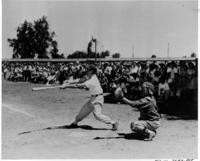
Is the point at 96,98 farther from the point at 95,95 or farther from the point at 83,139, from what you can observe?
the point at 83,139

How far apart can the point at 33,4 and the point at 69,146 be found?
15.0ft

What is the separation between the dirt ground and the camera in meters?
6.48

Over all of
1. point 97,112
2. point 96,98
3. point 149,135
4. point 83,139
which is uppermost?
point 96,98

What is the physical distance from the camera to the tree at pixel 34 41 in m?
39.1

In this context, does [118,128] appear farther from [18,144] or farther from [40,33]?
[40,33]

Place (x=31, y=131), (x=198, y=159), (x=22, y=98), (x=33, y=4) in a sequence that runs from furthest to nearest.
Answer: (x=22, y=98), (x=33, y=4), (x=31, y=131), (x=198, y=159)

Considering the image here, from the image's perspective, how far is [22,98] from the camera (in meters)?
14.6

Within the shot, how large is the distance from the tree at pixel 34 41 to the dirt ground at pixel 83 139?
27858 mm

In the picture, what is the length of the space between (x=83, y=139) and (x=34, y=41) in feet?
116

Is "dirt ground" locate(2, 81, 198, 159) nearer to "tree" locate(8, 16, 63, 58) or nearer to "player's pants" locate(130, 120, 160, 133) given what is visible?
"player's pants" locate(130, 120, 160, 133)

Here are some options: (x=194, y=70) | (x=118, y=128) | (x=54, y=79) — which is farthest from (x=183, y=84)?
(x=54, y=79)

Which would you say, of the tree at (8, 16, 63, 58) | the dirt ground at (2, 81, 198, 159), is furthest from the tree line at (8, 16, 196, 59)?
the dirt ground at (2, 81, 198, 159)

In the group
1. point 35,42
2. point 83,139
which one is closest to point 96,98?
point 83,139

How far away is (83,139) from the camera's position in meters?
7.29
